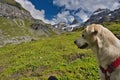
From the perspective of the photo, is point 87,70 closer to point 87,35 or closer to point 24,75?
point 24,75

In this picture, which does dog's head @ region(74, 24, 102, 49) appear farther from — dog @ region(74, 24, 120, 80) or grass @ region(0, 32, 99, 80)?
grass @ region(0, 32, 99, 80)

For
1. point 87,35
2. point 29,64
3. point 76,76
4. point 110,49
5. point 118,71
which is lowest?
point 118,71

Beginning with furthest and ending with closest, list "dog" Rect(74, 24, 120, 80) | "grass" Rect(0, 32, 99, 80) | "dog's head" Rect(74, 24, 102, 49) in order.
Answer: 1. "grass" Rect(0, 32, 99, 80)
2. "dog's head" Rect(74, 24, 102, 49)
3. "dog" Rect(74, 24, 120, 80)

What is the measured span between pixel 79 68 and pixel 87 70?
29.9 inches

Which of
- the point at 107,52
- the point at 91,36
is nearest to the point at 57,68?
the point at 91,36

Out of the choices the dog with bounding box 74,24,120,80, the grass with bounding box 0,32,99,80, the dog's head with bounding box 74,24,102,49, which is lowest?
the dog with bounding box 74,24,120,80

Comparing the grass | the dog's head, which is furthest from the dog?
the grass

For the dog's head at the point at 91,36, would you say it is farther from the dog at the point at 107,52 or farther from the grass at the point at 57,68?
the grass at the point at 57,68

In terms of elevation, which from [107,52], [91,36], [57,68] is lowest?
[107,52]

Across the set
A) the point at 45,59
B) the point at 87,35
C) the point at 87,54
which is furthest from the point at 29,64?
the point at 87,35

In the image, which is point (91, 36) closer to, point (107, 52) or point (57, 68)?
point (107, 52)

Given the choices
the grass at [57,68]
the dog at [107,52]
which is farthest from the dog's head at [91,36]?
the grass at [57,68]

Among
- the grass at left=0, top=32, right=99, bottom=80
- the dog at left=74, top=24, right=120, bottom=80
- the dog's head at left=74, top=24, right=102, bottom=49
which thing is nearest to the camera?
the dog at left=74, top=24, right=120, bottom=80

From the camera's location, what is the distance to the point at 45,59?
2803 cm
